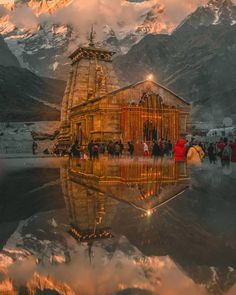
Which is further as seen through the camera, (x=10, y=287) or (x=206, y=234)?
(x=206, y=234)

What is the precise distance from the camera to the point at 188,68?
481 ft

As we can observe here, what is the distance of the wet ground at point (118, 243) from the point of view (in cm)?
355

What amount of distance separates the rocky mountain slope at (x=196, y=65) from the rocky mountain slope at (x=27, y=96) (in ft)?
151

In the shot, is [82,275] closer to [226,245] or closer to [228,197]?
[226,245]

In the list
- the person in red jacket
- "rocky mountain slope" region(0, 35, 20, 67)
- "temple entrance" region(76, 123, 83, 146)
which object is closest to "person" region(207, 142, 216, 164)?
the person in red jacket

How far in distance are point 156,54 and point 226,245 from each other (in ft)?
595

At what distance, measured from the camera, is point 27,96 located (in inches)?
4048

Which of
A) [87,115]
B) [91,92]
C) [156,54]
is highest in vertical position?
[156,54]

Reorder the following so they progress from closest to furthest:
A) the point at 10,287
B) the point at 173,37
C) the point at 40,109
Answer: the point at 10,287
the point at 40,109
the point at 173,37

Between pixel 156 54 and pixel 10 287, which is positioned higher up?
pixel 156 54

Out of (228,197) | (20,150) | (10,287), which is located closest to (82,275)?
(10,287)

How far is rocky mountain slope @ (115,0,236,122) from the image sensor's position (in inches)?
4412

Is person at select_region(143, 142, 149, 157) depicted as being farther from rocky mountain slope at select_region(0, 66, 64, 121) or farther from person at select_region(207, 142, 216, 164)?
rocky mountain slope at select_region(0, 66, 64, 121)

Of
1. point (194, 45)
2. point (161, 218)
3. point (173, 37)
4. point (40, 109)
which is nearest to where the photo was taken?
point (161, 218)
